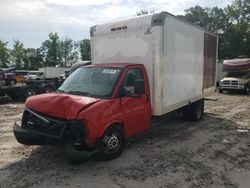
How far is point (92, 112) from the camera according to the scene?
18.1 feet

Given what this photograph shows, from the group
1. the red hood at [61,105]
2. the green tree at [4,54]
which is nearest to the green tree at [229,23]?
the green tree at [4,54]

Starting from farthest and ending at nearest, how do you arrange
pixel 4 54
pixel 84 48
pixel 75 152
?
pixel 84 48
pixel 4 54
pixel 75 152

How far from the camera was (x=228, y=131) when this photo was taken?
9.19 m

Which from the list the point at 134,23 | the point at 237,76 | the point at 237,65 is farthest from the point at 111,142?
the point at 237,76

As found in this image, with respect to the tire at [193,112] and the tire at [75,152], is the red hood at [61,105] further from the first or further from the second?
the tire at [193,112]

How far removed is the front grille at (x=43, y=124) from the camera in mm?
5429

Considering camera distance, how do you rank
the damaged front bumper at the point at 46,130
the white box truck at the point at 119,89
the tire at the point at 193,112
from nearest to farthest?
the damaged front bumper at the point at 46,130
the white box truck at the point at 119,89
the tire at the point at 193,112

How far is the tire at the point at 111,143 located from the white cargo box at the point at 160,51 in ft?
4.72

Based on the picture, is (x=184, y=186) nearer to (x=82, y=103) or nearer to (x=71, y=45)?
(x=82, y=103)

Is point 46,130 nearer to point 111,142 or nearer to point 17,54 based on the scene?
point 111,142

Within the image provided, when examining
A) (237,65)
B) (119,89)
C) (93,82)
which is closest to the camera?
(119,89)

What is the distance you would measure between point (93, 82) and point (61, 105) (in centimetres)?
129

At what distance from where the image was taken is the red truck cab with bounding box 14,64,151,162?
544cm

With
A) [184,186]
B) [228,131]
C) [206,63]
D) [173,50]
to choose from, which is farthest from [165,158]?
[206,63]
